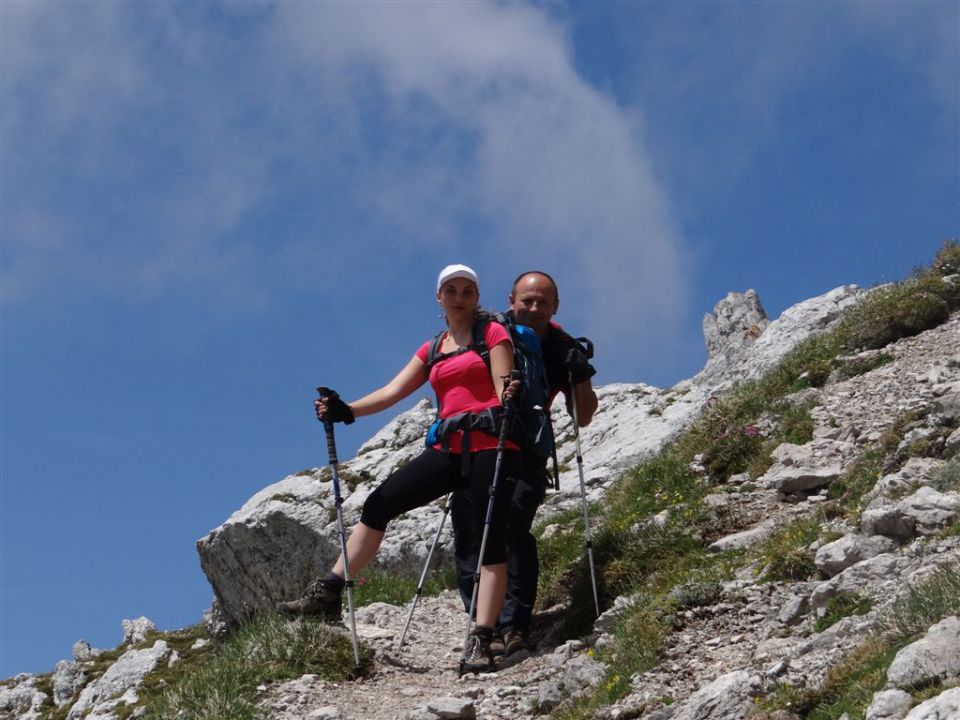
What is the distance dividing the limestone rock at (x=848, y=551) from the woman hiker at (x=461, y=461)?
2.88m

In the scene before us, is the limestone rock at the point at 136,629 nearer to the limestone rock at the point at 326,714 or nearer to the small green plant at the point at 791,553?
the limestone rock at the point at 326,714

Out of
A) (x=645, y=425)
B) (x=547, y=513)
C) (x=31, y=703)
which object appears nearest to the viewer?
(x=547, y=513)

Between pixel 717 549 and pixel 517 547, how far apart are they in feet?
7.35

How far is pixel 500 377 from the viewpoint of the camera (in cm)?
1028

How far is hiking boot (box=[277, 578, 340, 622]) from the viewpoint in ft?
35.0

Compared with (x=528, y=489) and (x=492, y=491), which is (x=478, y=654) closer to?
(x=492, y=491)

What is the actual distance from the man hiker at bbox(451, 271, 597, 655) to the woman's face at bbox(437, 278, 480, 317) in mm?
897

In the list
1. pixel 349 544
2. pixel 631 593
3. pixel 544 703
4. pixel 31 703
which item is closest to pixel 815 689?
pixel 544 703

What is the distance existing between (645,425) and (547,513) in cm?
409

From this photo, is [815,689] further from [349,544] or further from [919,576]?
[349,544]

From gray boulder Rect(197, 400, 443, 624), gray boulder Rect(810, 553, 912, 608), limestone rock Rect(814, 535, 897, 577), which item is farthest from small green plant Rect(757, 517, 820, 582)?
gray boulder Rect(197, 400, 443, 624)

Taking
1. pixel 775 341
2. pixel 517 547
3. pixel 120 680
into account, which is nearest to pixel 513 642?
pixel 517 547

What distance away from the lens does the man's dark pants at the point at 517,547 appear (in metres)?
10.5

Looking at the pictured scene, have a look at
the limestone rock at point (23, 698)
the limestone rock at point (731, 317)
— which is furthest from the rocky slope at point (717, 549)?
the limestone rock at point (731, 317)
